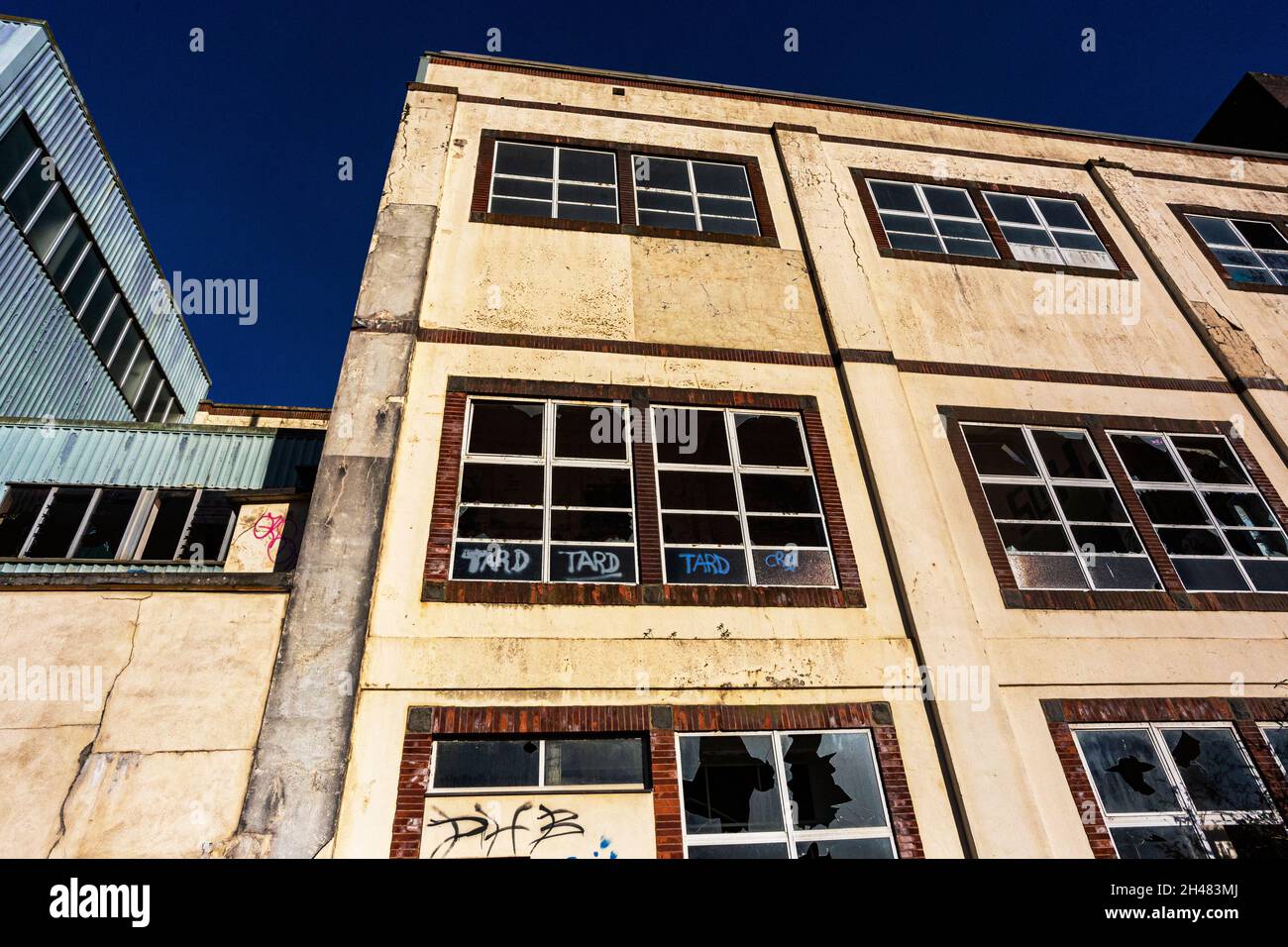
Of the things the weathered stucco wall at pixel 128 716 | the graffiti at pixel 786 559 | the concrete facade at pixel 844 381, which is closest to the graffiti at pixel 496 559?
the concrete facade at pixel 844 381

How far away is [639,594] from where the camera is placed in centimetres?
682

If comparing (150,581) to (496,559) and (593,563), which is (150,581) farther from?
(593,563)

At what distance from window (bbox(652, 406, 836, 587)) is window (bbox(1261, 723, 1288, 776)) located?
4336 millimetres

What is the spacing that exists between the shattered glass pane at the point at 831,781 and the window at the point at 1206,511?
179 inches

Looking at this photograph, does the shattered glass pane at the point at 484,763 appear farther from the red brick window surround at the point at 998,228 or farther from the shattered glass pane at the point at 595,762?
the red brick window surround at the point at 998,228

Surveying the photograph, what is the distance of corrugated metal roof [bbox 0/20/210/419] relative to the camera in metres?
12.5

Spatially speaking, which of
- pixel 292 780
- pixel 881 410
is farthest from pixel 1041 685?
pixel 292 780

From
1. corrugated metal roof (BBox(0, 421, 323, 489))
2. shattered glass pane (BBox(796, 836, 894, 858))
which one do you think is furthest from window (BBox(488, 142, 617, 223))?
shattered glass pane (BBox(796, 836, 894, 858))

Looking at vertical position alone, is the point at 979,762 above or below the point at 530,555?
below

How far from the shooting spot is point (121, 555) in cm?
894

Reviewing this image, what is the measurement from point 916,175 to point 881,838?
10014mm

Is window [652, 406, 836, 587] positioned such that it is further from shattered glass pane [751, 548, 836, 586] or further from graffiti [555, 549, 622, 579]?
graffiti [555, 549, 622, 579]
